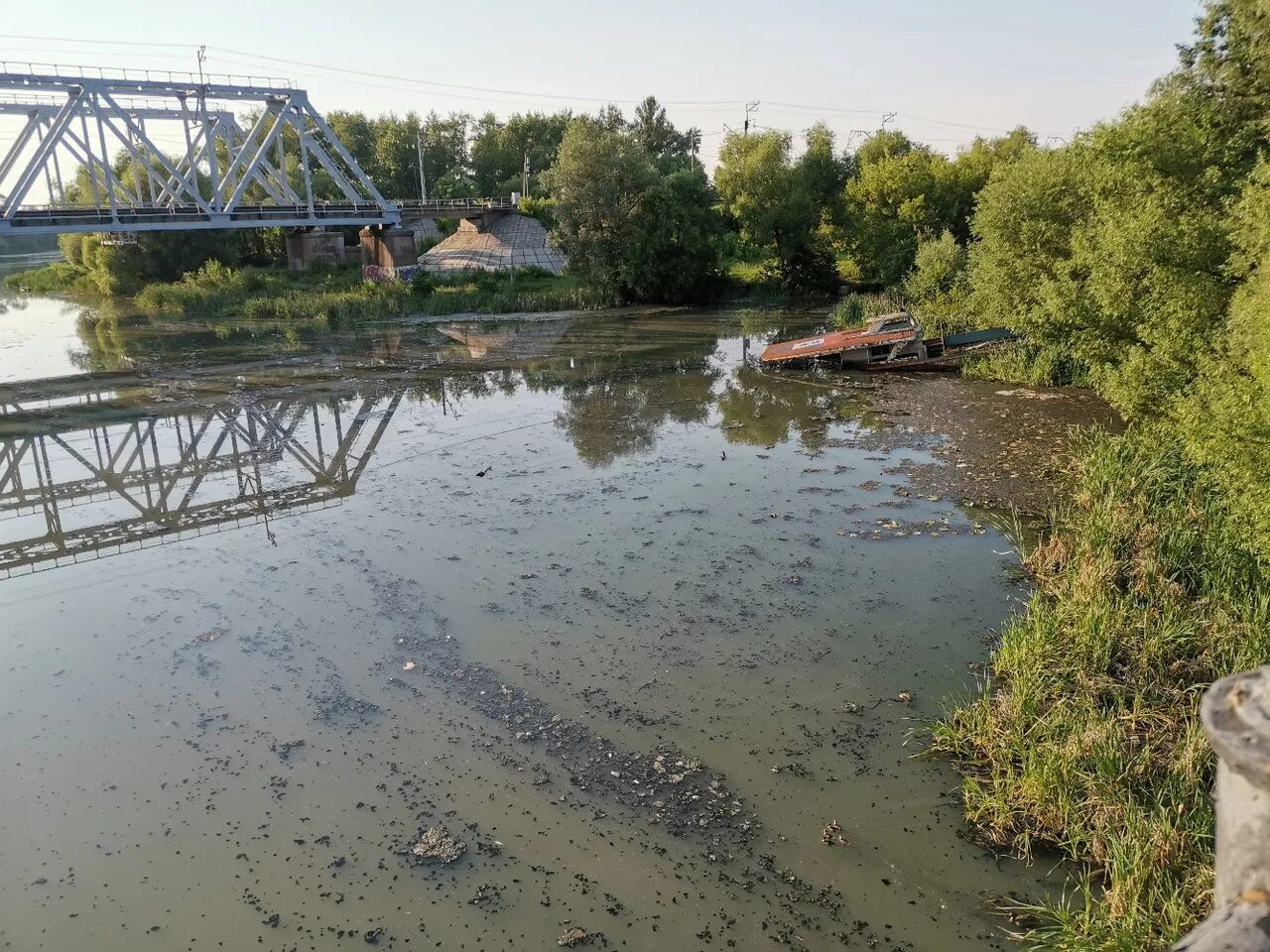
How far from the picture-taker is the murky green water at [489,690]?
21.3ft

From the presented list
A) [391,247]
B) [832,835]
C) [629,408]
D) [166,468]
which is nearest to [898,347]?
[629,408]

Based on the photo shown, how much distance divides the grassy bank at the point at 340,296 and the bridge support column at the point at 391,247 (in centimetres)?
182

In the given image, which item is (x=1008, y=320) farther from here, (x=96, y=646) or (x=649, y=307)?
(x=649, y=307)

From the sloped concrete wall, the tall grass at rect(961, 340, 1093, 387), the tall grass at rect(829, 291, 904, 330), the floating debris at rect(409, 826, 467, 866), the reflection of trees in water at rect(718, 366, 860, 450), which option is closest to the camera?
the floating debris at rect(409, 826, 467, 866)

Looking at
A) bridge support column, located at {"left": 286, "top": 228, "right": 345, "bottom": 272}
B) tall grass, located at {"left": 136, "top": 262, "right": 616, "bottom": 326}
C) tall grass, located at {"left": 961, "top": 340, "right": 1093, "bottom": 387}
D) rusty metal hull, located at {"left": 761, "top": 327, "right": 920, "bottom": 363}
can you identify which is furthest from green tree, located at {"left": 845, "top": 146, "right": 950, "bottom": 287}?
bridge support column, located at {"left": 286, "top": 228, "right": 345, "bottom": 272}

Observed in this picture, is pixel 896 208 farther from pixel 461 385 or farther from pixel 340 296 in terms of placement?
pixel 340 296

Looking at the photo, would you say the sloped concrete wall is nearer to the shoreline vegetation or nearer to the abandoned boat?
the shoreline vegetation

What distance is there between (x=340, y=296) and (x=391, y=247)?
6770mm

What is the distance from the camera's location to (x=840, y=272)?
155 ft

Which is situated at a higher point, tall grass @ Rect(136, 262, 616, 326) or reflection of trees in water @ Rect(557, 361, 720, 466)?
tall grass @ Rect(136, 262, 616, 326)

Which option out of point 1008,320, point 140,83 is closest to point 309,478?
point 1008,320

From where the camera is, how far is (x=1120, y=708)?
7.75m

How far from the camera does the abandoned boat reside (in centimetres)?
2484

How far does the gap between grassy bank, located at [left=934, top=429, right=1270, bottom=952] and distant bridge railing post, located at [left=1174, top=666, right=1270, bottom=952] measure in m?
4.83
